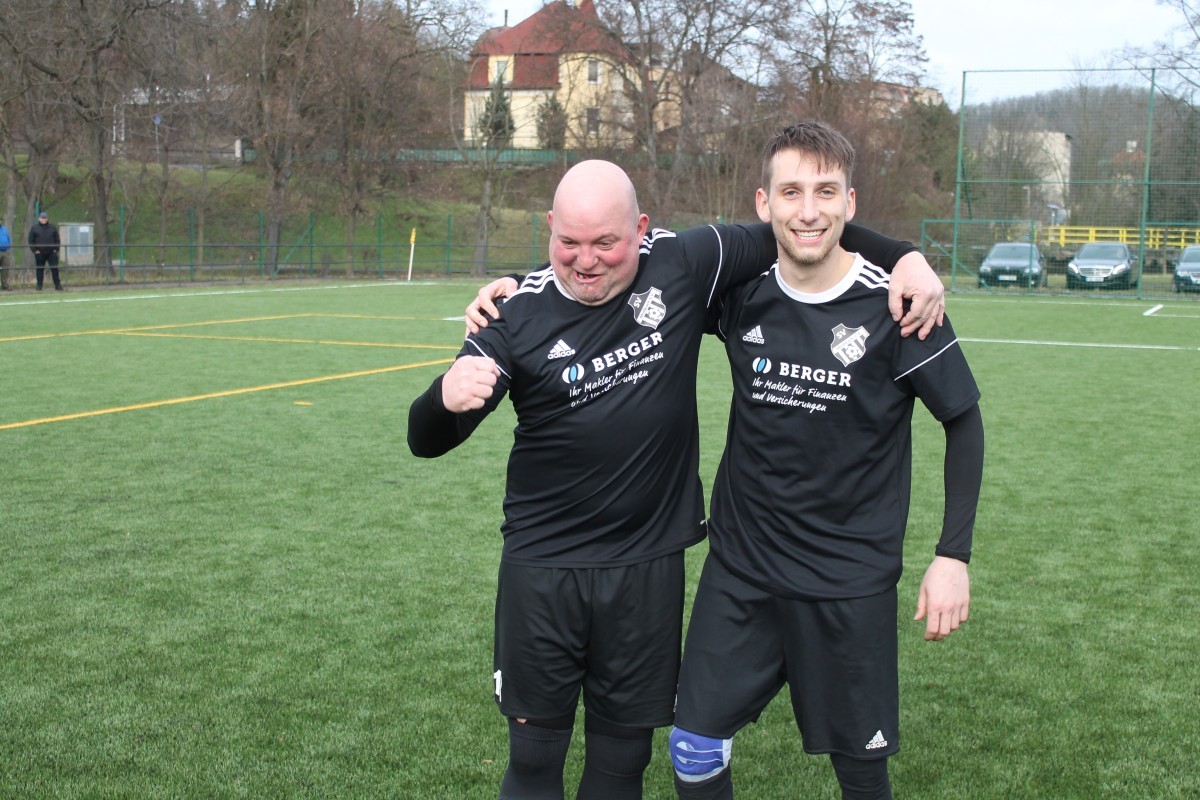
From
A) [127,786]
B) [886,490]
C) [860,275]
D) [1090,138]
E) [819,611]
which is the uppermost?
[1090,138]

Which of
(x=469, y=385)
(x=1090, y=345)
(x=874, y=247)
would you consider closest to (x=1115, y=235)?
(x=1090, y=345)

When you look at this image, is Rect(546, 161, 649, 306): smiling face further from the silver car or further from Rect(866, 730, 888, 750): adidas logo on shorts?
the silver car

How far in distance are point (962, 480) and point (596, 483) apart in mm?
844

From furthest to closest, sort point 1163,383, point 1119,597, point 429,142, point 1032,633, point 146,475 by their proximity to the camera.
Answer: point 429,142 < point 1163,383 < point 146,475 < point 1119,597 < point 1032,633

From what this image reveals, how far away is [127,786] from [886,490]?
7.89 ft

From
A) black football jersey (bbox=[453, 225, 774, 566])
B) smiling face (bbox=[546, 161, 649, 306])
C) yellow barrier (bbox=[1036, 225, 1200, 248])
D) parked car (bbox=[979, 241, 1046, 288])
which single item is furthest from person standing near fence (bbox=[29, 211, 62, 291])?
smiling face (bbox=[546, 161, 649, 306])

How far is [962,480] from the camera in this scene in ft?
9.06

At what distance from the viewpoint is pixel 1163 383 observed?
1305 cm

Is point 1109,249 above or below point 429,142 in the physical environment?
below

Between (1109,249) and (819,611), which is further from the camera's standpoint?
(1109,249)

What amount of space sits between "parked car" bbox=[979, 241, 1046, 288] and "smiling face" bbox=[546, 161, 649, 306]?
29844mm

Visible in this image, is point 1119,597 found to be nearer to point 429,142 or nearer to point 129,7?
point 129,7

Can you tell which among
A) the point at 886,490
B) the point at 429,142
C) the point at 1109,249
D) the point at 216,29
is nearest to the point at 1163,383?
the point at 886,490

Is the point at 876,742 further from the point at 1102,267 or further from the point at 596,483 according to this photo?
the point at 1102,267
